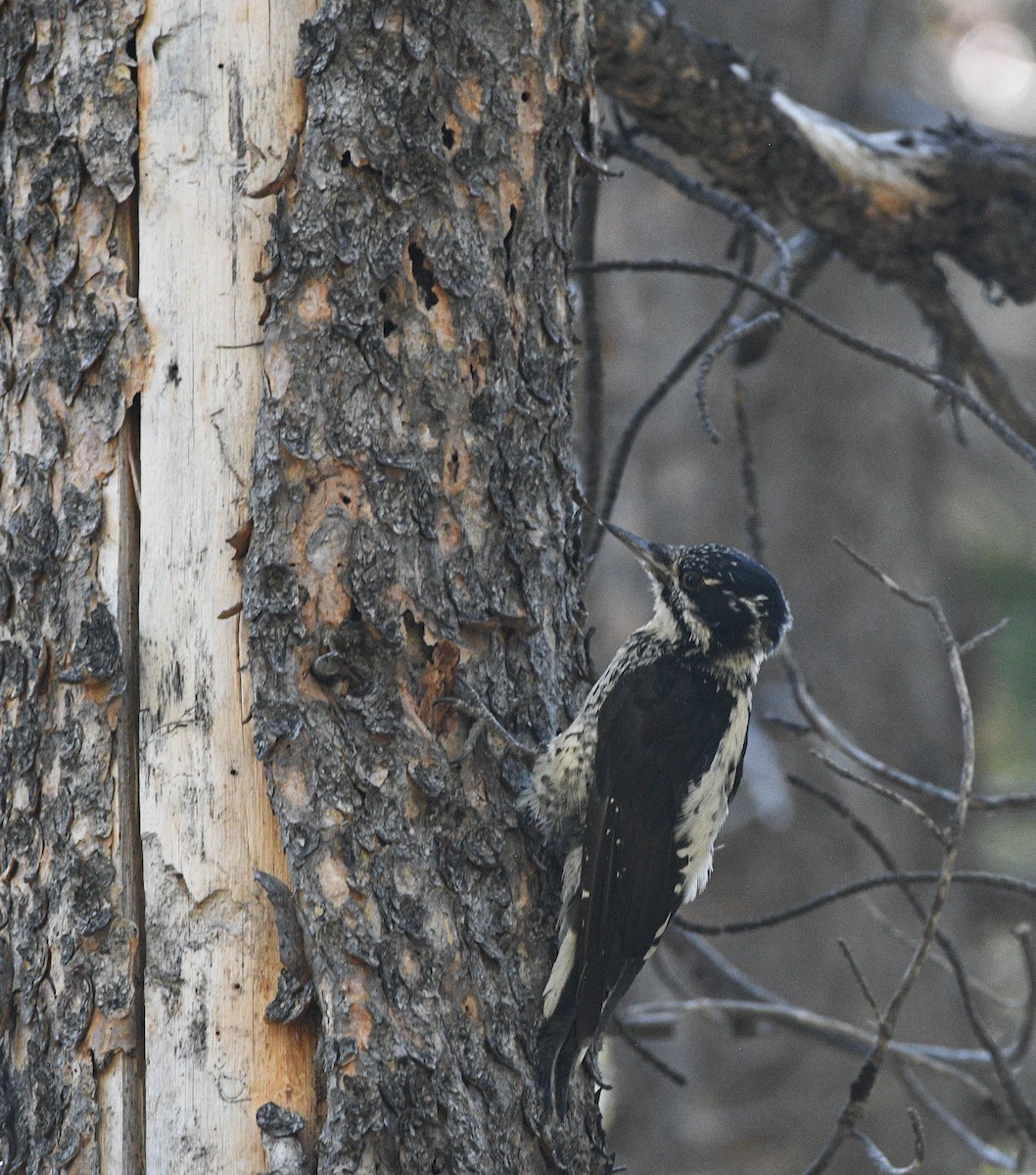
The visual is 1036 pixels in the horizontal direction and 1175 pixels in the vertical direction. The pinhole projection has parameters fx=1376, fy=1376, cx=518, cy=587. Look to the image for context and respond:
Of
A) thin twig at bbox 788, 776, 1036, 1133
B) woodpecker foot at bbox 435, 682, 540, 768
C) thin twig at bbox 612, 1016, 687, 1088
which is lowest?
thin twig at bbox 612, 1016, 687, 1088

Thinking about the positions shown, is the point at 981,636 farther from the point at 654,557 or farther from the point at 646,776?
the point at 654,557

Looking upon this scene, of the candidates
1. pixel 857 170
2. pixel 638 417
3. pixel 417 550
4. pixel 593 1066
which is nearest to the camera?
pixel 417 550

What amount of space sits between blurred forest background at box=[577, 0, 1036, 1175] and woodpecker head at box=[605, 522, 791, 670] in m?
2.27

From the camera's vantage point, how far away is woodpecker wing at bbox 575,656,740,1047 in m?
2.57

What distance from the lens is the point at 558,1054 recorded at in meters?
2.20

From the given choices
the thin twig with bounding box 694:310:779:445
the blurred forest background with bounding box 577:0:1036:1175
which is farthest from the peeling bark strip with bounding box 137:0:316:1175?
the blurred forest background with bounding box 577:0:1036:1175

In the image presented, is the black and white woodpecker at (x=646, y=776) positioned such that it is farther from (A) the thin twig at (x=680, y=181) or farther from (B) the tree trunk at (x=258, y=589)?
(A) the thin twig at (x=680, y=181)

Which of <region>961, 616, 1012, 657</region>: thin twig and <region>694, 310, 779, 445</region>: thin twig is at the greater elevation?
<region>694, 310, 779, 445</region>: thin twig

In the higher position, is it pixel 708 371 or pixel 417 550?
pixel 708 371

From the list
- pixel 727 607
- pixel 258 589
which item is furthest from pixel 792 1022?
pixel 258 589

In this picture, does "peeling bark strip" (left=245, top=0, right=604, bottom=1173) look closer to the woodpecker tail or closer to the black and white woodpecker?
the woodpecker tail

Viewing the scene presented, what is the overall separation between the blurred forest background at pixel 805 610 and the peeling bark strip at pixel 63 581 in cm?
379

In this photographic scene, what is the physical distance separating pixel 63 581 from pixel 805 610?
445 cm

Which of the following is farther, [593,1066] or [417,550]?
[593,1066]
